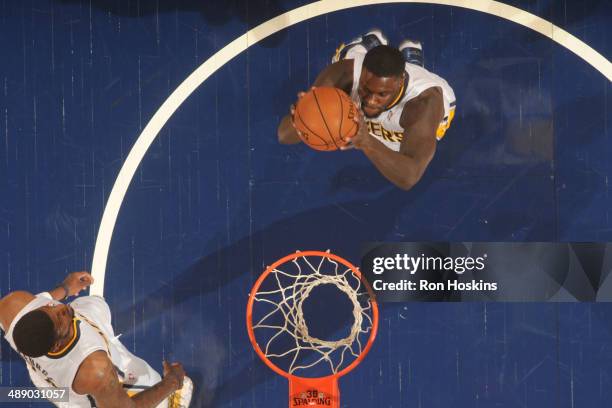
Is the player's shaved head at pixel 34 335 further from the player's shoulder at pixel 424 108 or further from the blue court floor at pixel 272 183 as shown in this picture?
the player's shoulder at pixel 424 108

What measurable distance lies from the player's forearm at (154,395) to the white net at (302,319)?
2.55 feet

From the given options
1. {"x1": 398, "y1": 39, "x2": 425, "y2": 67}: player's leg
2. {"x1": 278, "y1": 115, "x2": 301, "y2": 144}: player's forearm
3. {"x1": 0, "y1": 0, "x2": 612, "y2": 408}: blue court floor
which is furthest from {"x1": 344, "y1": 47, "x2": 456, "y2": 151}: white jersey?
{"x1": 278, "y1": 115, "x2": 301, "y2": 144}: player's forearm

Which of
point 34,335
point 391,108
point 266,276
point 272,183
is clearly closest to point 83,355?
point 34,335

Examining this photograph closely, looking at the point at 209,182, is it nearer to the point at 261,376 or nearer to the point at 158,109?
the point at 158,109

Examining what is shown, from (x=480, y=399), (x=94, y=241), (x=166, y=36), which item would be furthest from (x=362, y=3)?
(x=480, y=399)

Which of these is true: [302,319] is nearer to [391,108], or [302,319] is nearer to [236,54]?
[391,108]

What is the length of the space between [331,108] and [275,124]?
46.6 inches

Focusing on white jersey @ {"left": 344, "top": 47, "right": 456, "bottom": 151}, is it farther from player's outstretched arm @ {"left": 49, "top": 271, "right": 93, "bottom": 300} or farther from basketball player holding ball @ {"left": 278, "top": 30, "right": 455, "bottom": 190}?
player's outstretched arm @ {"left": 49, "top": 271, "right": 93, "bottom": 300}

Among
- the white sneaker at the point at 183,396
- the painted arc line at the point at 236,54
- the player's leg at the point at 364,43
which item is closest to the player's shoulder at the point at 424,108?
the player's leg at the point at 364,43

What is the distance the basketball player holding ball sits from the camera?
188 inches

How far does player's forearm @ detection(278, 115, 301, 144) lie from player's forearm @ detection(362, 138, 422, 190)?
0.78 metres

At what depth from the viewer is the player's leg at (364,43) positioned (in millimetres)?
5594

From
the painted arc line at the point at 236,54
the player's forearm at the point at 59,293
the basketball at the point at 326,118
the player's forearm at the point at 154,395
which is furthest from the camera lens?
the painted arc line at the point at 236,54

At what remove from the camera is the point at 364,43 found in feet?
18.5
